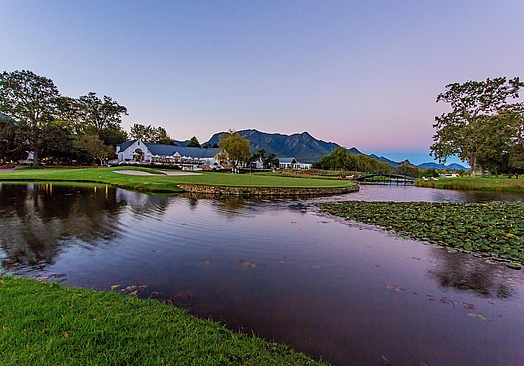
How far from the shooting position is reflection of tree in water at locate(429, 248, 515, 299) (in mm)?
5527

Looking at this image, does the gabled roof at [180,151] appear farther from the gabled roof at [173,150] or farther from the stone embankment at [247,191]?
the stone embankment at [247,191]

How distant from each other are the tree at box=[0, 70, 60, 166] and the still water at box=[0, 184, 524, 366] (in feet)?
147

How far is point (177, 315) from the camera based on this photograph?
3.68 metres

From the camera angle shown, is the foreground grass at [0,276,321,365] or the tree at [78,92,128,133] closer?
the foreground grass at [0,276,321,365]

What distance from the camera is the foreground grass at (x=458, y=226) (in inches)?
323

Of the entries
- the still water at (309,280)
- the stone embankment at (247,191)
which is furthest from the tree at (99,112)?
the still water at (309,280)

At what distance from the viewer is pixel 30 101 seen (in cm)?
4519

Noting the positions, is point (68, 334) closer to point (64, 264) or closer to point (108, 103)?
point (64, 264)

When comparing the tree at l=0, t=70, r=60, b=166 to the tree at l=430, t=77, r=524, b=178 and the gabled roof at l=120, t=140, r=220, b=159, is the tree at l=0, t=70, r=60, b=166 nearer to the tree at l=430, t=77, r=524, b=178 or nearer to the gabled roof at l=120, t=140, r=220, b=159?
the gabled roof at l=120, t=140, r=220, b=159

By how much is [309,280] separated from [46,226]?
31.0 ft

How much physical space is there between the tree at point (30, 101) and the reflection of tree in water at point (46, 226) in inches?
1527

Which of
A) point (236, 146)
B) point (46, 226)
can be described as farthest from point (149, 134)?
point (46, 226)

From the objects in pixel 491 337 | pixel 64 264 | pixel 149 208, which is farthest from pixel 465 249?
pixel 149 208

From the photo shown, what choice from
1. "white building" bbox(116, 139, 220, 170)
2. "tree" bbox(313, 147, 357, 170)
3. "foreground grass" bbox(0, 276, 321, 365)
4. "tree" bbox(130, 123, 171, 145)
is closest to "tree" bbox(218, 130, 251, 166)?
"white building" bbox(116, 139, 220, 170)
